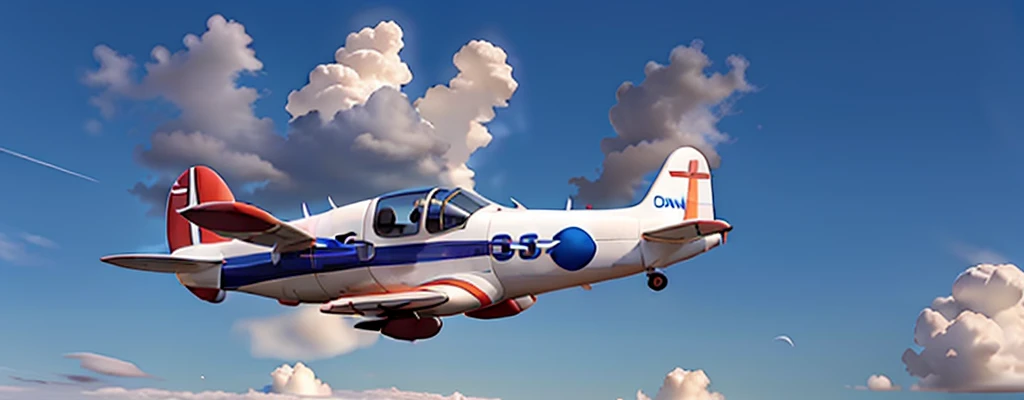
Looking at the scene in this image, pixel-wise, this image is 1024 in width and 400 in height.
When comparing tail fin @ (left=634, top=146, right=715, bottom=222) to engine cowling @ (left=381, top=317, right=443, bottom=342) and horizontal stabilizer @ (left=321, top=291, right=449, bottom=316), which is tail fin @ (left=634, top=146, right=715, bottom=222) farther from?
engine cowling @ (left=381, top=317, right=443, bottom=342)

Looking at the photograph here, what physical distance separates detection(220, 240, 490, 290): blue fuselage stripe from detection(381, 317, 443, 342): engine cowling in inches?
41.5

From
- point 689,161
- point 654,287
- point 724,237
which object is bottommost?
point 654,287

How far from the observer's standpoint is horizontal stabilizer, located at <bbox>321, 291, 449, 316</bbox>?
11.6 metres

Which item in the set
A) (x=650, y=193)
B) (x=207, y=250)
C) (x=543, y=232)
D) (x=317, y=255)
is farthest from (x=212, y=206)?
(x=650, y=193)

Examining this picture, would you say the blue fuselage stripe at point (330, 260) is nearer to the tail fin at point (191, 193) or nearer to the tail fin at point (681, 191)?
the tail fin at point (191, 193)

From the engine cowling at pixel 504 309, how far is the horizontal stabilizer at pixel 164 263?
→ 425 cm

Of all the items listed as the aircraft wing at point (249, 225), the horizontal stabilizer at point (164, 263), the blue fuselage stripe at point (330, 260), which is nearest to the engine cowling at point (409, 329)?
the blue fuselage stripe at point (330, 260)

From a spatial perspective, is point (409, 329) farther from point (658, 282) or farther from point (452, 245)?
point (658, 282)

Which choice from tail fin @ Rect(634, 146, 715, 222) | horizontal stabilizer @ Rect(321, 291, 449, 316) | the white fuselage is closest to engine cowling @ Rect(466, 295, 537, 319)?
the white fuselage

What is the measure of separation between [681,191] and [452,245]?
3.33 m

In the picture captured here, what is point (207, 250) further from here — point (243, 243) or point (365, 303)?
point (365, 303)

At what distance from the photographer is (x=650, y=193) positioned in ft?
42.0

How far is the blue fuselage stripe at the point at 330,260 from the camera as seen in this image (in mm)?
12727

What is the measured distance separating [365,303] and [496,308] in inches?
119
